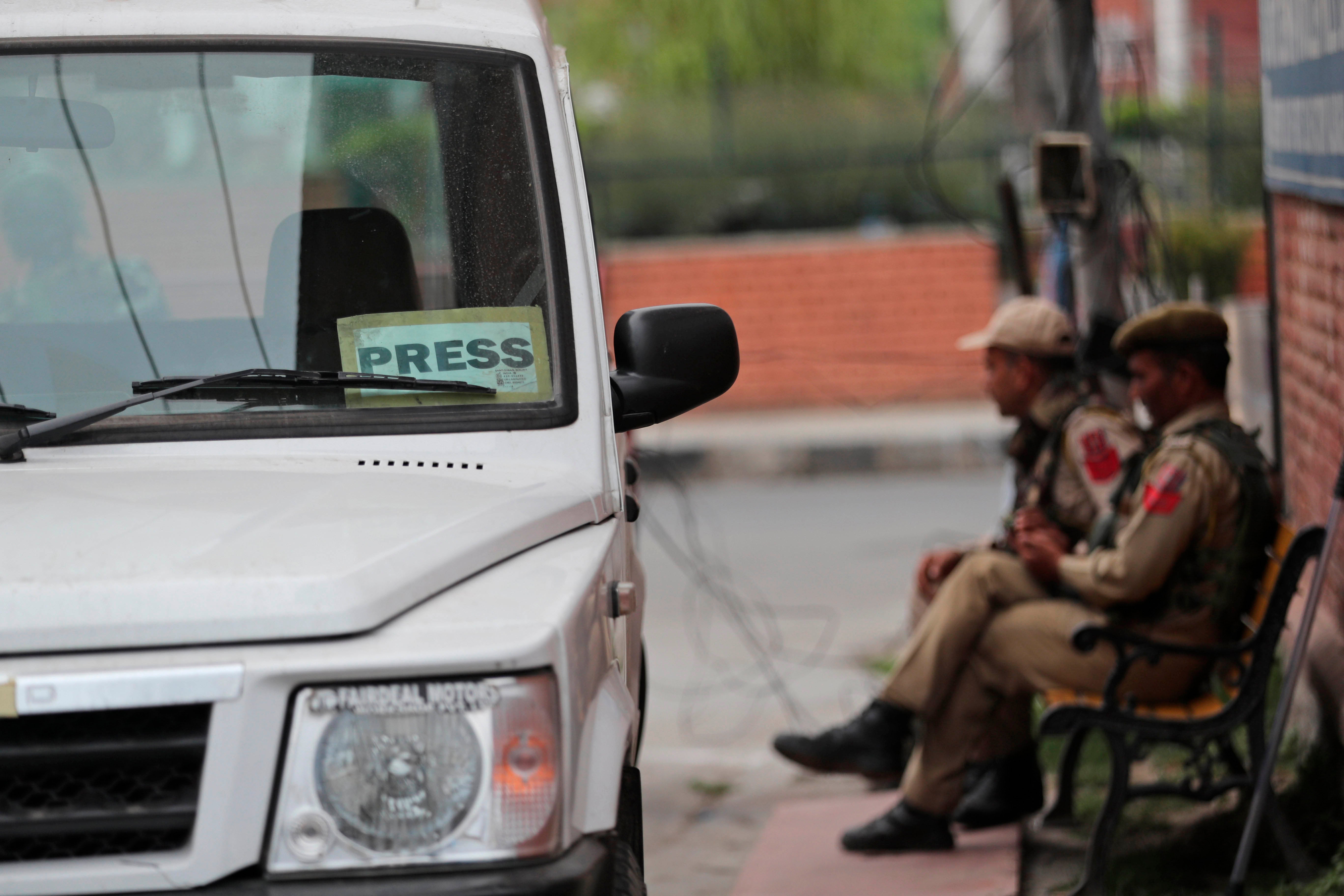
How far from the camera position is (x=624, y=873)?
2.45 m

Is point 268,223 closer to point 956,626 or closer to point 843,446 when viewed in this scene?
point 956,626

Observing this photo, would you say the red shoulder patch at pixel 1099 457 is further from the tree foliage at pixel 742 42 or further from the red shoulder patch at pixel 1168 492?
the tree foliage at pixel 742 42

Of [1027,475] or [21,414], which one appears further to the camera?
[1027,475]

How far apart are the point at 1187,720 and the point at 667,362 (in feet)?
6.49

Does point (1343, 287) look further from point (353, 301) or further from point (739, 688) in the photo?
point (739, 688)

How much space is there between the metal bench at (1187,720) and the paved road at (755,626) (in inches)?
49.5

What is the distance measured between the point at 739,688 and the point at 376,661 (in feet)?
17.9

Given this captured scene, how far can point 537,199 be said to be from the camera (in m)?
3.00

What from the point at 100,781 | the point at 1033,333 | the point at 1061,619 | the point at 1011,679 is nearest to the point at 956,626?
the point at 1011,679

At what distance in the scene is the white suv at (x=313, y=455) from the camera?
2.08 metres

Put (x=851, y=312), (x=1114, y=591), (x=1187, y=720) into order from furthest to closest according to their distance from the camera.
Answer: (x=851, y=312) < (x=1114, y=591) < (x=1187, y=720)

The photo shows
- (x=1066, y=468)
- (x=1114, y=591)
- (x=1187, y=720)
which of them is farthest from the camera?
(x=1066, y=468)

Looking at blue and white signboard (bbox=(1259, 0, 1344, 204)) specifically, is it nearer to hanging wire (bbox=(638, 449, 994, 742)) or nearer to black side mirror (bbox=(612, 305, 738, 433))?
black side mirror (bbox=(612, 305, 738, 433))

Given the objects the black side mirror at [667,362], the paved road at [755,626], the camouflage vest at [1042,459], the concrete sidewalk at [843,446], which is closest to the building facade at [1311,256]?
the camouflage vest at [1042,459]
